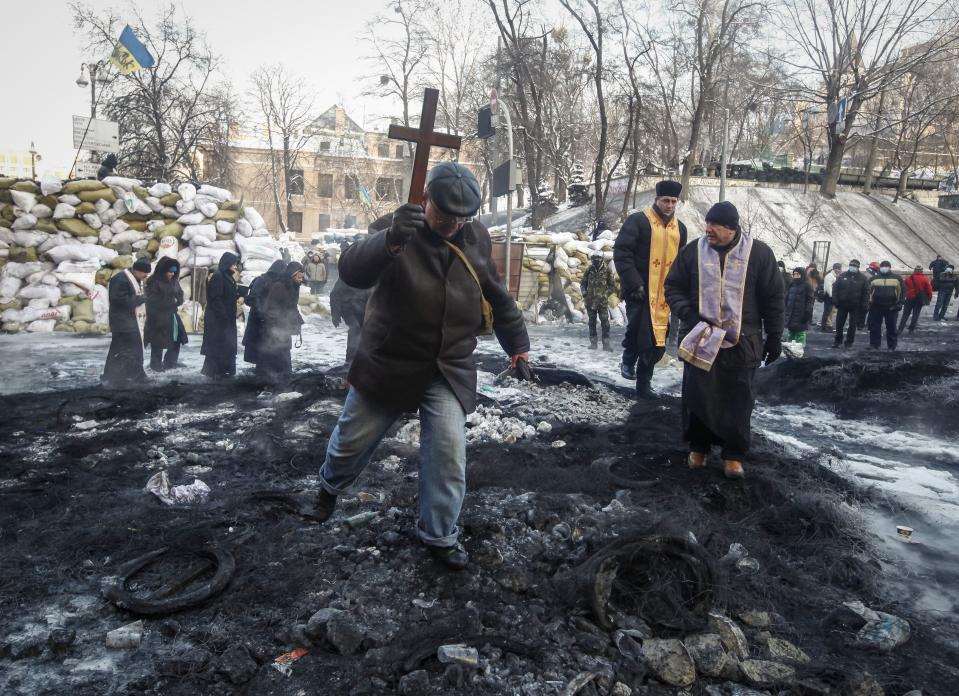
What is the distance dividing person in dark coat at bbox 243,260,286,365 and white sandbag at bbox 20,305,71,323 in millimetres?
6667

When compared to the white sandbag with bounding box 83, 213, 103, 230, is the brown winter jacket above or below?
above

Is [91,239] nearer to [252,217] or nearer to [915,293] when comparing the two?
[252,217]

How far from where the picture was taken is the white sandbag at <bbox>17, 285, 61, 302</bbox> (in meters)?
12.8

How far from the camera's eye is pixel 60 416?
5.95 metres

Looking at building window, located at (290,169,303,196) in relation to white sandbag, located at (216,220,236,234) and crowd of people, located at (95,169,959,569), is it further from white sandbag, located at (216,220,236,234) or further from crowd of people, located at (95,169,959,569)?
crowd of people, located at (95,169,959,569)

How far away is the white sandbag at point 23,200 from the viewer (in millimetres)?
13188

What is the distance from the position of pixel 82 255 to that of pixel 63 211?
0.99m

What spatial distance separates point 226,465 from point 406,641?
2.73 m

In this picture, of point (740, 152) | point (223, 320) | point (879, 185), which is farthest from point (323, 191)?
point (223, 320)

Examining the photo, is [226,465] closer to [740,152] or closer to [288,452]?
[288,452]

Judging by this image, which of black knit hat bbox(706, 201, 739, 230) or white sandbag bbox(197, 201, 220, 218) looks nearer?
black knit hat bbox(706, 201, 739, 230)

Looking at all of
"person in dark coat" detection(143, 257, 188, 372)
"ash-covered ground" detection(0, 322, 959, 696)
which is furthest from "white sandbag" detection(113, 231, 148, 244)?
"ash-covered ground" detection(0, 322, 959, 696)

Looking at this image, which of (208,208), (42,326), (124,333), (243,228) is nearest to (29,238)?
(42,326)

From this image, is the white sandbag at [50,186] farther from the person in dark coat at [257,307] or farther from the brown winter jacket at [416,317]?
the brown winter jacket at [416,317]
